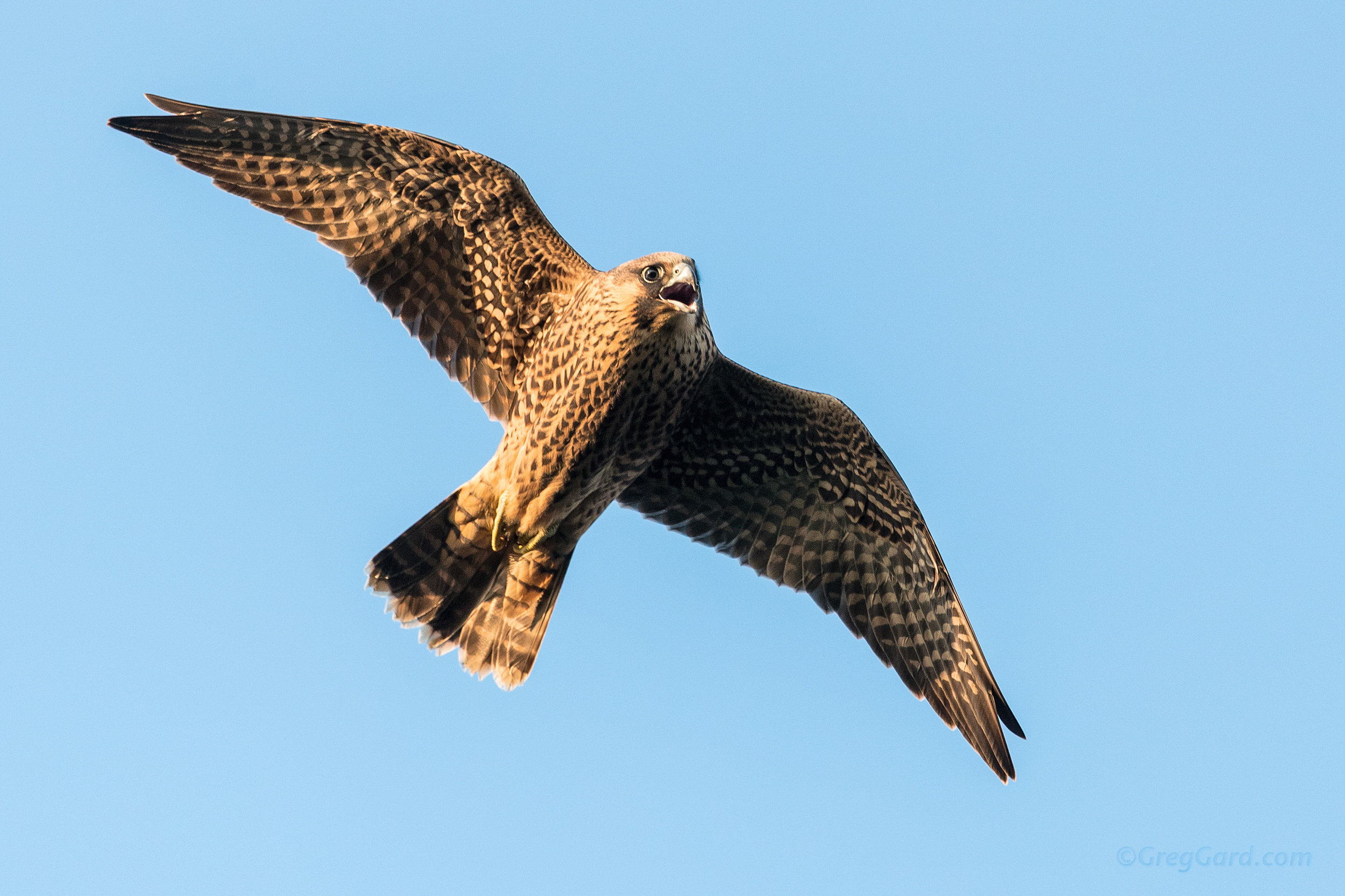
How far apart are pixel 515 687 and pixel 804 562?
1922 mm

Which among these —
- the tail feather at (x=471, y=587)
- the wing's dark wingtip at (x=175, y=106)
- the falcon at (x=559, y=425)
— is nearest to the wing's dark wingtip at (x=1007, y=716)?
the falcon at (x=559, y=425)

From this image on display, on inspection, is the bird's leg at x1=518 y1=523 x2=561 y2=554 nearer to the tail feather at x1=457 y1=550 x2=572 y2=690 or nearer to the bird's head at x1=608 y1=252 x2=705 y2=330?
the tail feather at x1=457 y1=550 x2=572 y2=690

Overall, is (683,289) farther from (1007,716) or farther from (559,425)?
(1007,716)

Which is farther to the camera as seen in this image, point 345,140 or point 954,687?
point 954,687

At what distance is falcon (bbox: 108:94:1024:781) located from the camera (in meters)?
7.35

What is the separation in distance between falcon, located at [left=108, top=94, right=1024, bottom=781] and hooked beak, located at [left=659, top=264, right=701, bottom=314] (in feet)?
0.04

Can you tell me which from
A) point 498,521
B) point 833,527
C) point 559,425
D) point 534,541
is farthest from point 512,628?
point 833,527

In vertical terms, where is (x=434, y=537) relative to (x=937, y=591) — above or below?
below

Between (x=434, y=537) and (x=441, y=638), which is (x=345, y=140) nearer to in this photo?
(x=434, y=537)

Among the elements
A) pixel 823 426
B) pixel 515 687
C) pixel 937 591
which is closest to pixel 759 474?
pixel 823 426

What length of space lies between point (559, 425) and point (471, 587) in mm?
1185

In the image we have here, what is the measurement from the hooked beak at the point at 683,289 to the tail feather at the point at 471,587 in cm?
158

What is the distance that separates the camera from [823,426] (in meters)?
8.24

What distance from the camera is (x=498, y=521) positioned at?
301 inches
